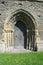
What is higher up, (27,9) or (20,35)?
(27,9)

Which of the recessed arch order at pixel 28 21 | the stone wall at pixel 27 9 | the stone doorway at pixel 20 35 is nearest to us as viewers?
the stone wall at pixel 27 9

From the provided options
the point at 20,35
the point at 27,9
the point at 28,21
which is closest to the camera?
the point at 27,9

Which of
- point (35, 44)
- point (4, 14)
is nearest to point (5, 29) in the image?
point (4, 14)

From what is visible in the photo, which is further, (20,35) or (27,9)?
(20,35)

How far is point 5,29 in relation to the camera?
667 inches

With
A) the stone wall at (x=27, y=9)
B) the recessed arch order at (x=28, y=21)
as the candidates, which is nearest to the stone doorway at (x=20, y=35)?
the recessed arch order at (x=28, y=21)

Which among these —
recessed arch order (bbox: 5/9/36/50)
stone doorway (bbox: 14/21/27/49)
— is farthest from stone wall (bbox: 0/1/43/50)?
stone doorway (bbox: 14/21/27/49)

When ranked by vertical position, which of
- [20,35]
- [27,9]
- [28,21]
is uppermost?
[27,9]

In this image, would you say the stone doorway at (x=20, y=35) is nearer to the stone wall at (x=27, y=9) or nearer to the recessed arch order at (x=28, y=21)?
the recessed arch order at (x=28, y=21)

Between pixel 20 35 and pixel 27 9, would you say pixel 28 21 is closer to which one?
pixel 27 9

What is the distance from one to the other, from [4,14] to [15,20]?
93 centimetres

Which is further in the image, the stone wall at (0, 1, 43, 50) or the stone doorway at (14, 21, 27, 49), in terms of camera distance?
the stone doorway at (14, 21, 27, 49)

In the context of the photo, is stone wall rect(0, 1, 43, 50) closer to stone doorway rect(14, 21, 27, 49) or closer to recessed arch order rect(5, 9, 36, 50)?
recessed arch order rect(5, 9, 36, 50)

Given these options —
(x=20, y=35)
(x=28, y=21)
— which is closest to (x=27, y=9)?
(x=28, y=21)
